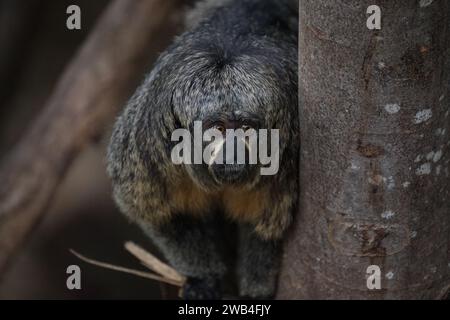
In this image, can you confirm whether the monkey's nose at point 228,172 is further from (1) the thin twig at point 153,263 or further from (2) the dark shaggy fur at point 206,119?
(1) the thin twig at point 153,263

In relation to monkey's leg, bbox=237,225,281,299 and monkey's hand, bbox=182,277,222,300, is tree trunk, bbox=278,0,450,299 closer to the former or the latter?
monkey's leg, bbox=237,225,281,299

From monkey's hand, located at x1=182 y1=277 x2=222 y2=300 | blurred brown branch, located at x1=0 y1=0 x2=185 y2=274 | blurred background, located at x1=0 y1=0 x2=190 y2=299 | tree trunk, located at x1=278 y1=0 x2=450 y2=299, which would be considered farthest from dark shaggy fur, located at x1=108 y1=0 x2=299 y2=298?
blurred background, located at x1=0 y1=0 x2=190 y2=299

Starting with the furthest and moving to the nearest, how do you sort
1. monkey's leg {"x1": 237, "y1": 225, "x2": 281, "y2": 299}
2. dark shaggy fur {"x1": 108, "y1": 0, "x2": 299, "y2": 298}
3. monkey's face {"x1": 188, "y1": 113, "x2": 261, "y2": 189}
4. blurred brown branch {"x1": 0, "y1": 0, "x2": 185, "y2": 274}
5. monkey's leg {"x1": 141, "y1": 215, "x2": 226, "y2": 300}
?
blurred brown branch {"x1": 0, "y1": 0, "x2": 185, "y2": 274}
monkey's leg {"x1": 141, "y1": 215, "x2": 226, "y2": 300}
monkey's leg {"x1": 237, "y1": 225, "x2": 281, "y2": 299}
dark shaggy fur {"x1": 108, "y1": 0, "x2": 299, "y2": 298}
monkey's face {"x1": 188, "y1": 113, "x2": 261, "y2": 189}

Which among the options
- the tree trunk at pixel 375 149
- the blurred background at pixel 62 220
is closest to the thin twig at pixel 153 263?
the tree trunk at pixel 375 149

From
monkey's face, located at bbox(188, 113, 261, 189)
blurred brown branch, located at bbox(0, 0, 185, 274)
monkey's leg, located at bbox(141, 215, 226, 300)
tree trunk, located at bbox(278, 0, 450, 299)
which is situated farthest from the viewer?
blurred brown branch, located at bbox(0, 0, 185, 274)

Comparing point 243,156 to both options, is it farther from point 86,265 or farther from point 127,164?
point 86,265
